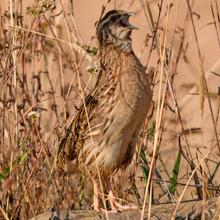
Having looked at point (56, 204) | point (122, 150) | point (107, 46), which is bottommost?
point (56, 204)

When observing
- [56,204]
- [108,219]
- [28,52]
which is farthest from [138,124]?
[28,52]

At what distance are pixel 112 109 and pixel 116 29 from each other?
0.42 metres

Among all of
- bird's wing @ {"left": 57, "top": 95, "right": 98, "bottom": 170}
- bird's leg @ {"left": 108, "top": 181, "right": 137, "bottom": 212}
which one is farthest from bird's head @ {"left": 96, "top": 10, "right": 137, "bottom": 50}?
bird's leg @ {"left": 108, "top": 181, "right": 137, "bottom": 212}

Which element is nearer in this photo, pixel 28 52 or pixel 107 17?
pixel 107 17

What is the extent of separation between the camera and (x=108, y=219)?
5.72 meters

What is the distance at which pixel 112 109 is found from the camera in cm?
590

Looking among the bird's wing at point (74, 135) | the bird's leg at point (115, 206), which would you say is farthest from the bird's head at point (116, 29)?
the bird's leg at point (115, 206)

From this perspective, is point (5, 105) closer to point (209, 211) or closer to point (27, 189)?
point (27, 189)

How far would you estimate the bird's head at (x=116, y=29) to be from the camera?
5949 mm

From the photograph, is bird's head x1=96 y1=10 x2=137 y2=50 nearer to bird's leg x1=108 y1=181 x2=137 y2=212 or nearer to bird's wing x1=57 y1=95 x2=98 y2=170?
bird's wing x1=57 y1=95 x2=98 y2=170

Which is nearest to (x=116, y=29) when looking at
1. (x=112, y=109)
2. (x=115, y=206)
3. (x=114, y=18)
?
(x=114, y=18)

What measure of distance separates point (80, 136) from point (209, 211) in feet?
2.75

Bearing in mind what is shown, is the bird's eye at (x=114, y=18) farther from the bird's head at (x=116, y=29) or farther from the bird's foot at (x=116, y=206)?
the bird's foot at (x=116, y=206)

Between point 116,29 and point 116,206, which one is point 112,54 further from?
point 116,206
